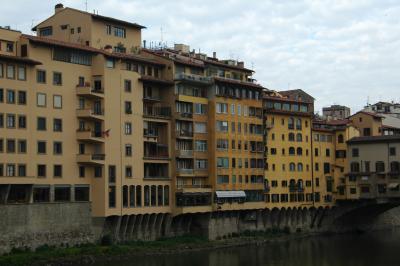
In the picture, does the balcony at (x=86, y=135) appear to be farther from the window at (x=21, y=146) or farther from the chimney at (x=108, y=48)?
the chimney at (x=108, y=48)

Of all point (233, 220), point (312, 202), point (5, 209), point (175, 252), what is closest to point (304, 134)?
point (312, 202)

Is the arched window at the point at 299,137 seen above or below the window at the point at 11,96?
below

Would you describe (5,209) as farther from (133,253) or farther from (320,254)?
(320,254)

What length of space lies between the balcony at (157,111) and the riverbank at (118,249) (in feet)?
42.8

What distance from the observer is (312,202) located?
101 meters

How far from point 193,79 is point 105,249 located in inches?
903

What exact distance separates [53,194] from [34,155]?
4133mm

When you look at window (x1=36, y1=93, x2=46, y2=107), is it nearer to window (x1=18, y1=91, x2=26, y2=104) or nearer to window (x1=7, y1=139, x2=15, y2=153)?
window (x1=18, y1=91, x2=26, y2=104)

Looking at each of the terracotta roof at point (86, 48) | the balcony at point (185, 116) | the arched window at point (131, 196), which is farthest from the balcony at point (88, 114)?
the balcony at point (185, 116)

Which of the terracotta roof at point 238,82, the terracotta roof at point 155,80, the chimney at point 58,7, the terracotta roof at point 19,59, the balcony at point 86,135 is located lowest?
the balcony at point 86,135

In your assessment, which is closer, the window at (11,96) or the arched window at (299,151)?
the window at (11,96)

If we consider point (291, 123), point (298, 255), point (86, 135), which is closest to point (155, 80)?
point (86, 135)

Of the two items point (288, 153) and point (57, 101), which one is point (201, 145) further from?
point (57, 101)

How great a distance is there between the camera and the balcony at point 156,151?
79.4m
